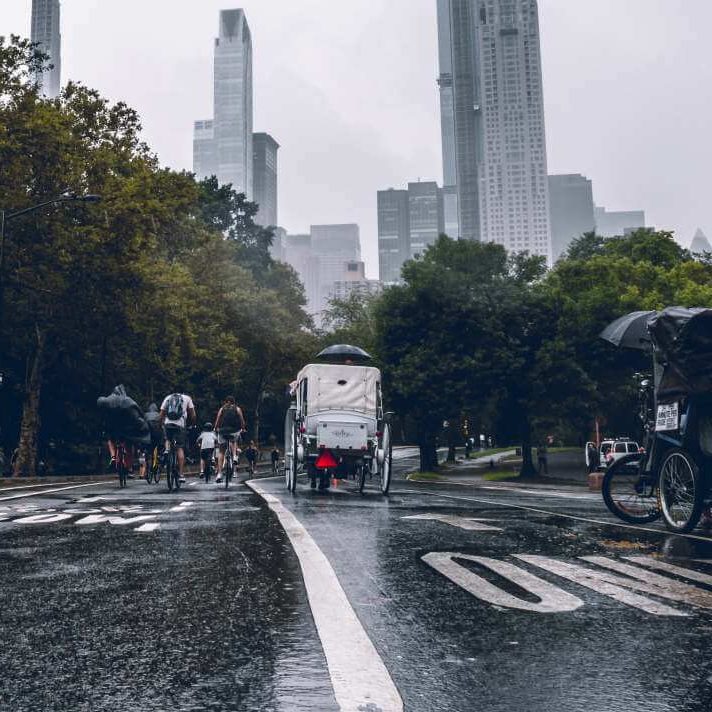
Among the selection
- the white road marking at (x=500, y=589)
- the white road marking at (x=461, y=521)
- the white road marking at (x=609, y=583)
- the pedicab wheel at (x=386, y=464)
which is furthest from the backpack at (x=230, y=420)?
the white road marking at (x=609, y=583)

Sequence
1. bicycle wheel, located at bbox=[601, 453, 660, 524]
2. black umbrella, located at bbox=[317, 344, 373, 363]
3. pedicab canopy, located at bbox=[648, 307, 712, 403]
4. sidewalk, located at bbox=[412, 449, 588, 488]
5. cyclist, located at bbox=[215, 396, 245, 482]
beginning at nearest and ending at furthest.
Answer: pedicab canopy, located at bbox=[648, 307, 712, 403]
bicycle wheel, located at bbox=[601, 453, 660, 524]
black umbrella, located at bbox=[317, 344, 373, 363]
cyclist, located at bbox=[215, 396, 245, 482]
sidewalk, located at bbox=[412, 449, 588, 488]

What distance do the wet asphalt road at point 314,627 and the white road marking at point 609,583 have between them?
0.06 m

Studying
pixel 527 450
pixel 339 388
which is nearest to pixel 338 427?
pixel 339 388

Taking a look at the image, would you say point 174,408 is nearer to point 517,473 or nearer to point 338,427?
point 338,427

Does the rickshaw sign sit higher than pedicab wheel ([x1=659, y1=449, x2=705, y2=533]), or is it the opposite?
the rickshaw sign

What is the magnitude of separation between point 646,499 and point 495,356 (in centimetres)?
3186

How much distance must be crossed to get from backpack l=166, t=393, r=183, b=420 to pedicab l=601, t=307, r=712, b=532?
8.77 meters

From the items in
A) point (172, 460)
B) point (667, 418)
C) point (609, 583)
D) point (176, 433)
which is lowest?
point (609, 583)

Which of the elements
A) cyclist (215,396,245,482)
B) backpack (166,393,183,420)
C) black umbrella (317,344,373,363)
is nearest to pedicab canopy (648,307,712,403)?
black umbrella (317,344,373,363)

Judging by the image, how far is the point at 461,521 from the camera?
27.3 ft

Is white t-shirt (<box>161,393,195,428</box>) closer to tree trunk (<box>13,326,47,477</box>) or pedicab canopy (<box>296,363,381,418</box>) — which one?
pedicab canopy (<box>296,363,381,418</box>)

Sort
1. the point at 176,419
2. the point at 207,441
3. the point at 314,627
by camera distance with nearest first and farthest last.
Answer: the point at 314,627 < the point at 176,419 < the point at 207,441

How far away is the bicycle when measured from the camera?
1520 centimetres

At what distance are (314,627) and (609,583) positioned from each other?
202cm
